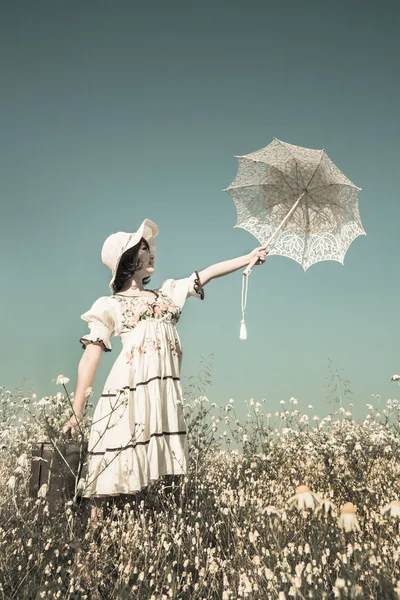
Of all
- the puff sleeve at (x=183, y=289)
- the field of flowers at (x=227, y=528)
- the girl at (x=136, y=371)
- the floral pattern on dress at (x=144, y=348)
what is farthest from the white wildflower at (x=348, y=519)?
the puff sleeve at (x=183, y=289)

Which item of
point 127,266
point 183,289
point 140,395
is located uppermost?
point 127,266

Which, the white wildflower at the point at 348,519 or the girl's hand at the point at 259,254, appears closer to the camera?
the white wildflower at the point at 348,519

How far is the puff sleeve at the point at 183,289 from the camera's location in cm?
418

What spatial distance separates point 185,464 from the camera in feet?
11.6

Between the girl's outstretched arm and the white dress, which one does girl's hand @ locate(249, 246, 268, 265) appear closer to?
the girl's outstretched arm

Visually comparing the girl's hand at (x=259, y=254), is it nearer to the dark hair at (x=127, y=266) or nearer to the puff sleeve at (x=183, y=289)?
the puff sleeve at (x=183, y=289)

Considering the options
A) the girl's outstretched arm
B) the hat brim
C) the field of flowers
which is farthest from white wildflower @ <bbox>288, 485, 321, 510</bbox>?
the hat brim

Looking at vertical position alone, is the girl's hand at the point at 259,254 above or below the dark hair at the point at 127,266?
above

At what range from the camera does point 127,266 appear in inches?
166

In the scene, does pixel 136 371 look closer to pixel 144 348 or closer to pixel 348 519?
pixel 144 348

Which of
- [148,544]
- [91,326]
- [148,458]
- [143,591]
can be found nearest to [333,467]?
[148,458]

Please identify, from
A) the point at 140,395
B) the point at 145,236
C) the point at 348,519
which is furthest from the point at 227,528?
the point at 145,236

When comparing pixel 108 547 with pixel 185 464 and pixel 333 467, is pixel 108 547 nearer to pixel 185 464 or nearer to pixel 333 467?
pixel 185 464

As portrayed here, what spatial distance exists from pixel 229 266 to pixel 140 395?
62.5 inches
